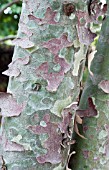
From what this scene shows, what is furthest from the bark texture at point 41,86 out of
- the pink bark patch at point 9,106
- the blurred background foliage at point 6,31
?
the blurred background foliage at point 6,31

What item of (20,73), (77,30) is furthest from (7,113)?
(77,30)

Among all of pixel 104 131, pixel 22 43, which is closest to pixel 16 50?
pixel 22 43

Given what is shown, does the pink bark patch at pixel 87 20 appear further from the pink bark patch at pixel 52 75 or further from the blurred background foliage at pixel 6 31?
the blurred background foliage at pixel 6 31

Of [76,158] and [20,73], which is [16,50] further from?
[76,158]

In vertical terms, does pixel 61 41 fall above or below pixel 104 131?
above

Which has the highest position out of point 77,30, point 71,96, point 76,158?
point 77,30

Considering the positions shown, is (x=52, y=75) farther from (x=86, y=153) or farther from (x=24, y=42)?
(x=86, y=153)

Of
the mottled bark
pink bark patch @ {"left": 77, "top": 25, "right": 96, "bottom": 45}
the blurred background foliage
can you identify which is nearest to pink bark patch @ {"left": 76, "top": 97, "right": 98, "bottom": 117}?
the mottled bark

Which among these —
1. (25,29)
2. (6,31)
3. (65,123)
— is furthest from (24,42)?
(6,31)

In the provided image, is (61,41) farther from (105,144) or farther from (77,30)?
(105,144)
